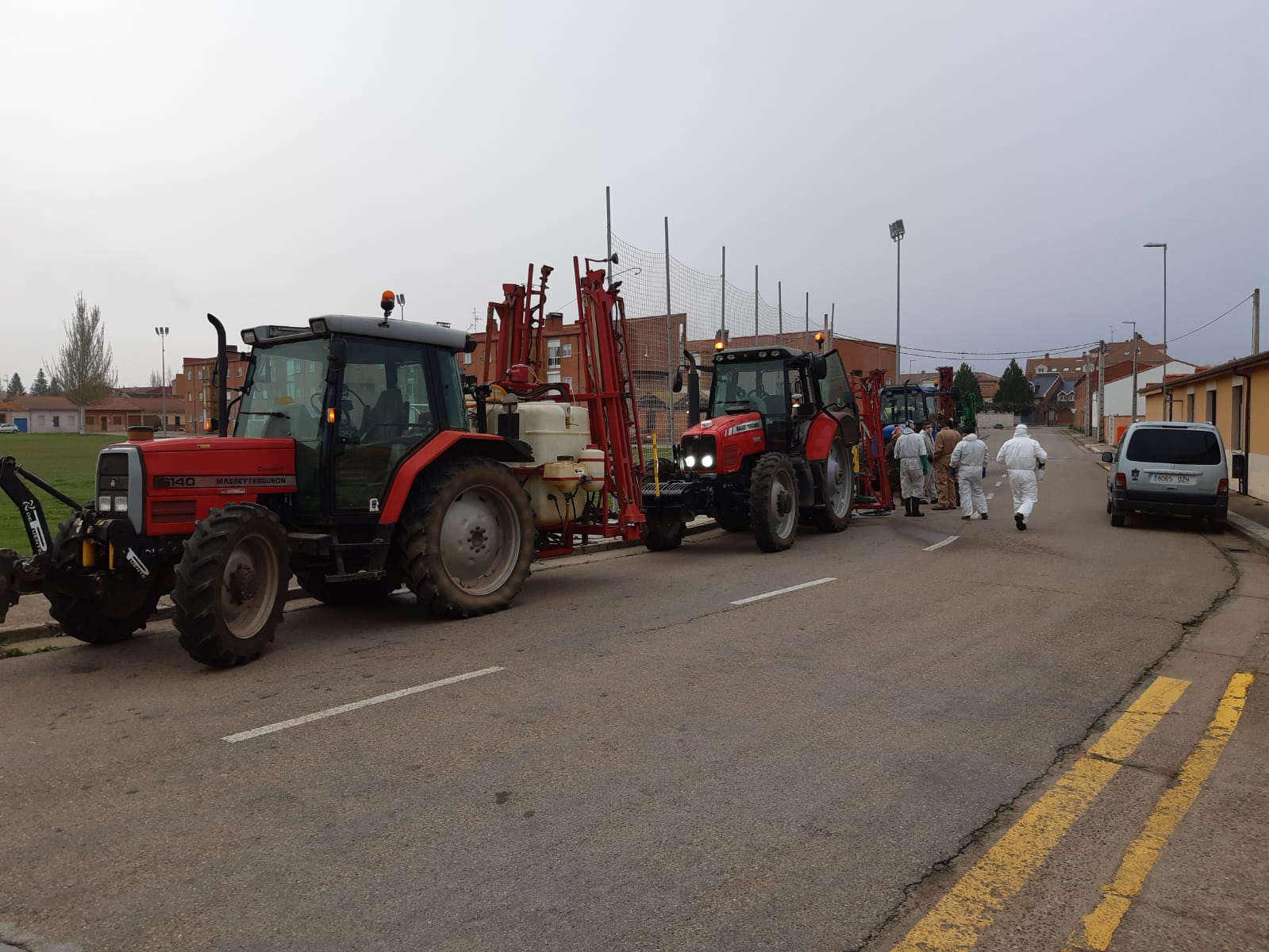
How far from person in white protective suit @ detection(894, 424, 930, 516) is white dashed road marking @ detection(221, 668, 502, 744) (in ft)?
41.5

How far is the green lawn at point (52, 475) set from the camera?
13297 mm

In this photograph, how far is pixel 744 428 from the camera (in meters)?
13.1

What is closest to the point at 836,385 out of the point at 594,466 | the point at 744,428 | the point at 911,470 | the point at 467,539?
the point at 744,428

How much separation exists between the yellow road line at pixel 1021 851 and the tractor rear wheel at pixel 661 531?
25.3 feet

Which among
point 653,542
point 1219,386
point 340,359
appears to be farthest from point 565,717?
point 1219,386

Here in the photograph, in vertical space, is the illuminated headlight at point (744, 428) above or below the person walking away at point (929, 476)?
above

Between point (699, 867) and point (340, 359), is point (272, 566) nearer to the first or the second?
point (340, 359)

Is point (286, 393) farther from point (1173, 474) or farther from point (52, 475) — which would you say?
point (52, 475)

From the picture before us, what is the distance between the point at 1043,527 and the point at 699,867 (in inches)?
521

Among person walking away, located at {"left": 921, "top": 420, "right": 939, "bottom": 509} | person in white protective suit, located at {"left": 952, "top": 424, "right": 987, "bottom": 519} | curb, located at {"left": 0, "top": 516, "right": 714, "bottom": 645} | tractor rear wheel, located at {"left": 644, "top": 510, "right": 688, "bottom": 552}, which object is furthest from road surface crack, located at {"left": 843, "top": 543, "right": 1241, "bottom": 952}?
person walking away, located at {"left": 921, "top": 420, "right": 939, "bottom": 509}

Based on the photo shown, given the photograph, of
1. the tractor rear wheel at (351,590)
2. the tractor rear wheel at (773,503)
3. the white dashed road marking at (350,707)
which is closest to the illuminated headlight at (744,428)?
the tractor rear wheel at (773,503)

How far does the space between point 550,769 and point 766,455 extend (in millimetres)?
8515

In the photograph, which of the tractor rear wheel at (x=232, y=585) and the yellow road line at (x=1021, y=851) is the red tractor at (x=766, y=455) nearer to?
the tractor rear wheel at (x=232, y=585)

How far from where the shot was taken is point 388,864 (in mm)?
3623
